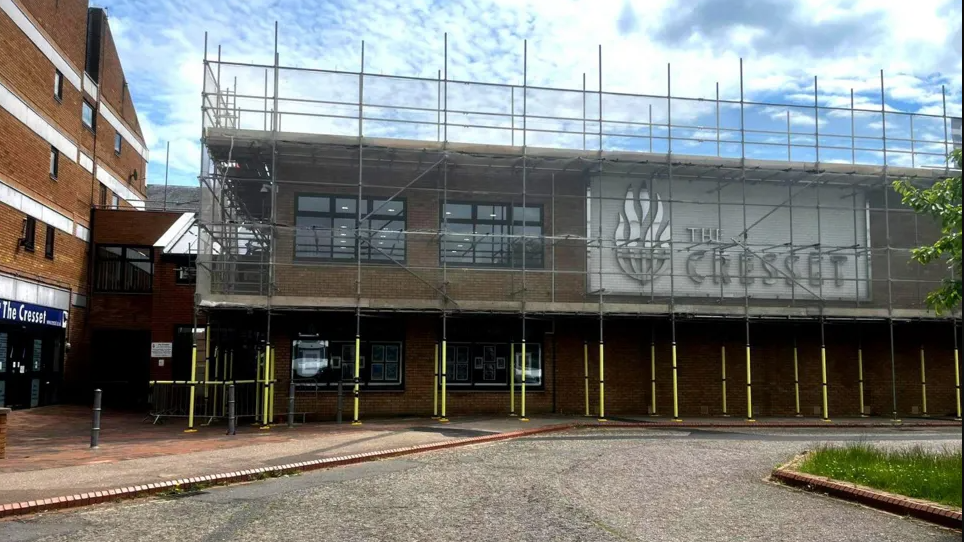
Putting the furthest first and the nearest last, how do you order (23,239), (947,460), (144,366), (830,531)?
(144,366) < (23,239) < (947,460) < (830,531)

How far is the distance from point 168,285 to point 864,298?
1958 cm

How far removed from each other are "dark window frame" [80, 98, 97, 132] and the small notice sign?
7990mm

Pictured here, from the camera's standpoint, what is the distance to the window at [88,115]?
27.2 meters

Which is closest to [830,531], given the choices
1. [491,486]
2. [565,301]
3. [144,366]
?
[491,486]

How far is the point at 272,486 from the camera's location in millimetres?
10258

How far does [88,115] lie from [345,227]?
1354cm

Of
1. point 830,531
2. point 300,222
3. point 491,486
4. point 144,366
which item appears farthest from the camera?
point 144,366

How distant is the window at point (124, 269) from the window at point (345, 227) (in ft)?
30.9

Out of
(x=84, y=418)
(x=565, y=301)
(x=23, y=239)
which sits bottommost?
(x=84, y=418)

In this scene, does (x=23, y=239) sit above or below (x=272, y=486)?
above

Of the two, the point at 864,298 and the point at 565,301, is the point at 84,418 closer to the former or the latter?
the point at 565,301

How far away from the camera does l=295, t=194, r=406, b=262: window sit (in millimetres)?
19359

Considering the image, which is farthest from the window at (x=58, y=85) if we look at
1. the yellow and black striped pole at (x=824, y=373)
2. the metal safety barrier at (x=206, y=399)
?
the yellow and black striped pole at (x=824, y=373)

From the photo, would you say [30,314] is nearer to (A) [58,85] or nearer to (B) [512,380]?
(A) [58,85]
